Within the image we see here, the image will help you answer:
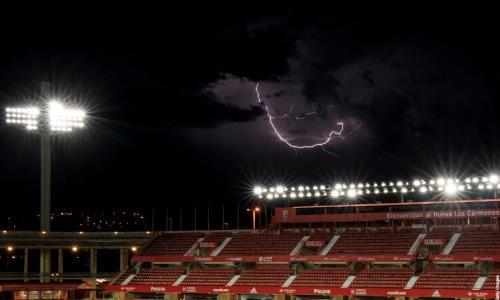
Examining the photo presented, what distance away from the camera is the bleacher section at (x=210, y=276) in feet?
151

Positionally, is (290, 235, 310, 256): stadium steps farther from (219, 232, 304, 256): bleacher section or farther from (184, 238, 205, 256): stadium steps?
(184, 238, 205, 256): stadium steps

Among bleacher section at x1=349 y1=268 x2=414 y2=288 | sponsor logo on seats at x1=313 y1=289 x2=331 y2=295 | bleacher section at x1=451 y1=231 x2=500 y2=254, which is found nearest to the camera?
bleacher section at x1=349 y1=268 x2=414 y2=288

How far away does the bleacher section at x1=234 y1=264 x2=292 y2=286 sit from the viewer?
44500 mm

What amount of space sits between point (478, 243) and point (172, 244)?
79.0ft

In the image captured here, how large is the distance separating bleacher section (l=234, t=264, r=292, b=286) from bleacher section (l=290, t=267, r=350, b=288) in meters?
1.03

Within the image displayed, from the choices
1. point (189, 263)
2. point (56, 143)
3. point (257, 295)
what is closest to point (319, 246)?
point (257, 295)

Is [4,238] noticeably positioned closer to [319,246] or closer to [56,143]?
[56,143]

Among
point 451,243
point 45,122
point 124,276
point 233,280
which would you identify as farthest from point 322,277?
point 45,122

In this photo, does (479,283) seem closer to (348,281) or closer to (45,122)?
(348,281)

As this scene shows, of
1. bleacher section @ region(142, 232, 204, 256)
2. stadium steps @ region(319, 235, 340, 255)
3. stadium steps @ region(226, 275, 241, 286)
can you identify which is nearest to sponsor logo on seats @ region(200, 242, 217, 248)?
bleacher section @ region(142, 232, 204, 256)

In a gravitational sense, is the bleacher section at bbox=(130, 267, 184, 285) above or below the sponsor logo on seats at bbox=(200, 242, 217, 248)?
below

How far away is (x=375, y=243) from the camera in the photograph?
45.8 metres

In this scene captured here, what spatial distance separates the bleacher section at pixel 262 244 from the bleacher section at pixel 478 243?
12.1 m

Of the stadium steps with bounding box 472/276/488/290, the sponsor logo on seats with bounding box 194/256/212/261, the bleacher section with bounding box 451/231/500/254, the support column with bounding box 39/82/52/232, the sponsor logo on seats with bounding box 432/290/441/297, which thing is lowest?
the sponsor logo on seats with bounding box 432/290/441/297
